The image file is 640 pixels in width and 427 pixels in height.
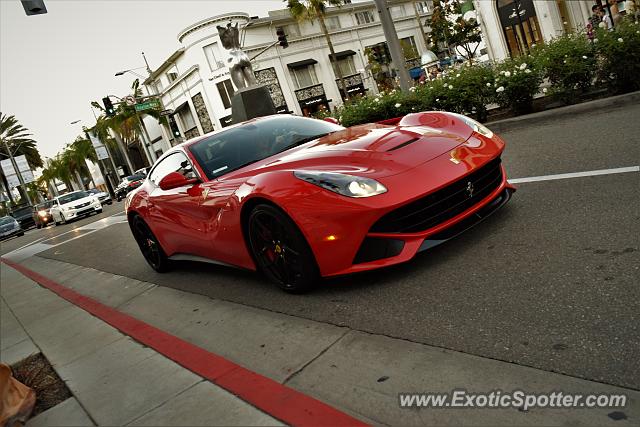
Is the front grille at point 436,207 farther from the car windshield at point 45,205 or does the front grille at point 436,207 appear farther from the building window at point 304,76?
the building window at point 304,76

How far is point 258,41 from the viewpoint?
43.7 m

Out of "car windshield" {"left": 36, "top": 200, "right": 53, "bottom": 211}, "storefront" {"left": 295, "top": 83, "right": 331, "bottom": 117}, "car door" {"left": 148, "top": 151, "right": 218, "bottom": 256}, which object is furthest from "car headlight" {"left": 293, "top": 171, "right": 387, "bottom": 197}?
"storefront" {"left": 295, "top": 83, "right": 331, "bottom": 117}

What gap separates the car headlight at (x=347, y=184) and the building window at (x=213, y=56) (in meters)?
42.6

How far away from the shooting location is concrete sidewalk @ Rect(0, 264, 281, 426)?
2522 mm

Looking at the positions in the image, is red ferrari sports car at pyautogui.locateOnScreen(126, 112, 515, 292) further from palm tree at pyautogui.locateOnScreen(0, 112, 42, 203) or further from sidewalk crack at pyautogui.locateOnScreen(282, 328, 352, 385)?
palm tree at pyautogui.locateOnScreen(0, 112, 42, 203)

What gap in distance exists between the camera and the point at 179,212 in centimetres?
475

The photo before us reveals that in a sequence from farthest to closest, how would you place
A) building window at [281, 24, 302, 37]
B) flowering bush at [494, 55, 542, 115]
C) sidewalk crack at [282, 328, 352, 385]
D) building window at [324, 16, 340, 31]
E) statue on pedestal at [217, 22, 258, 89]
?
1. building window at [324, 16, 340, 31]
2. building window at [281, 24, 302, 37]
3. statue on pedestal at [217, 22, 258, 89]
4. flowering bush at [494, 55, 542, 115]
5. sidewalk crack at [282, 328, 352, 385]

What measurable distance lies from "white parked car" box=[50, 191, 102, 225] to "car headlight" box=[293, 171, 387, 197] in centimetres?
2423

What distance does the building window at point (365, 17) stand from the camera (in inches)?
1983

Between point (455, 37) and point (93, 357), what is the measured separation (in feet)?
134

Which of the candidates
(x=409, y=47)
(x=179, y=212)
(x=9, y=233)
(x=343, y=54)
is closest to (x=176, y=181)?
(x=179, y=212)

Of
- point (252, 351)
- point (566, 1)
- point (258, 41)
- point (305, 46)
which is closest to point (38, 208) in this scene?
point (258, 41)

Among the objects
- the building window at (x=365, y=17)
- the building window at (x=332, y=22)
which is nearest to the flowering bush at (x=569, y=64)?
the building window at (x=332, y=22)

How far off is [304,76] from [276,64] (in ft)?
9.59
